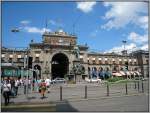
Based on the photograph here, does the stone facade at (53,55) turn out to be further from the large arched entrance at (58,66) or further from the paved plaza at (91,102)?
the paved plaza at (91,102)

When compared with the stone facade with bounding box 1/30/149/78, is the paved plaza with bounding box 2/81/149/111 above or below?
below

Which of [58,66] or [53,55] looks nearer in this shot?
[53,55]

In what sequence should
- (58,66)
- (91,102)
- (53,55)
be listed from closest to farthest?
(91,102)
(53,55)
(58,66)

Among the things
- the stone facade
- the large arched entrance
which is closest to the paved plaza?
the stone facade

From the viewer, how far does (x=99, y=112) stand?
14.1 metres

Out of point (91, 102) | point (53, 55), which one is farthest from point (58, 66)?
point (91, 102)

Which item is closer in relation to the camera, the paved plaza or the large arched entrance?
the paved plaza

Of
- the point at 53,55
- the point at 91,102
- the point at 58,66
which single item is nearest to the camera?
the point at 91,102

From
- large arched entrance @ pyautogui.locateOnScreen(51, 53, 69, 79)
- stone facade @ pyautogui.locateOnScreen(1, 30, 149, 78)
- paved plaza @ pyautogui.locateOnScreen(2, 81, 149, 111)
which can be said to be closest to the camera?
paved plaza @ pyautogui.locateOnScreen(2, 81, 149, 111)

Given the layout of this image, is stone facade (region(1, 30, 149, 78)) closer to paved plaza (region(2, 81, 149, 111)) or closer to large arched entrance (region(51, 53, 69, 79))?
large arched entrance (region(51, 53, 69, 79))

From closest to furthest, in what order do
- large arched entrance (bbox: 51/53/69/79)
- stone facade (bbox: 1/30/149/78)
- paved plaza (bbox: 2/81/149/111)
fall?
paved plaza (bbox: 2/81/149/111) → stone facade (bbox: 1/30/149/78) → large arched entrance (bbox: 51/53/69/79)

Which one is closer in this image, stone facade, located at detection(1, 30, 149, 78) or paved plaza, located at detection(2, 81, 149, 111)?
paved plaza, located at detection(2, 81, 149, 111)

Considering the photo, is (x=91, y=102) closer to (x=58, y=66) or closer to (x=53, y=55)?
(x=53, y=55)

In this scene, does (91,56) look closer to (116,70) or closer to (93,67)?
(93,67)
